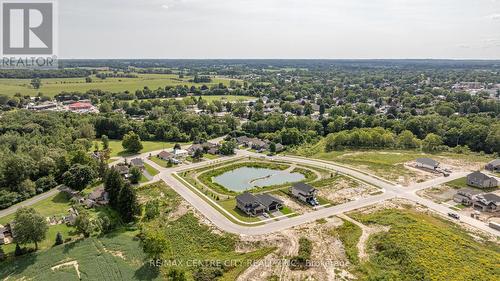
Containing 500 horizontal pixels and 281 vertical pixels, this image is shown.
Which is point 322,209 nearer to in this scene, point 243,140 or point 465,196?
point 465,196

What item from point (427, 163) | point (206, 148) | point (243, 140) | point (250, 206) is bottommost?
point (250, 206)

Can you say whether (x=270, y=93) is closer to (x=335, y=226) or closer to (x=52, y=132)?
(x=52, y=132)

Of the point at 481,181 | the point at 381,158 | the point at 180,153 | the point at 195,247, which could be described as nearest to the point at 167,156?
the point at 180,153

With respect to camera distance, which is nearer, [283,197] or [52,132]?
[283,197]

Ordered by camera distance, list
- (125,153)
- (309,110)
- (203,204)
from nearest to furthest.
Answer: (203,204) < (125,153) < (309,110)

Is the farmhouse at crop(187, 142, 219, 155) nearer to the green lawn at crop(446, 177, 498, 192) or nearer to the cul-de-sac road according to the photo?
the cul-de-sac road

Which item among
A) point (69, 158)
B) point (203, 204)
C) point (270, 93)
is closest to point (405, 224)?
point (203, 204)

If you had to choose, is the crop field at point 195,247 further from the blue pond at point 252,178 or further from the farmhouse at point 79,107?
the farmhouse at point 79,107
